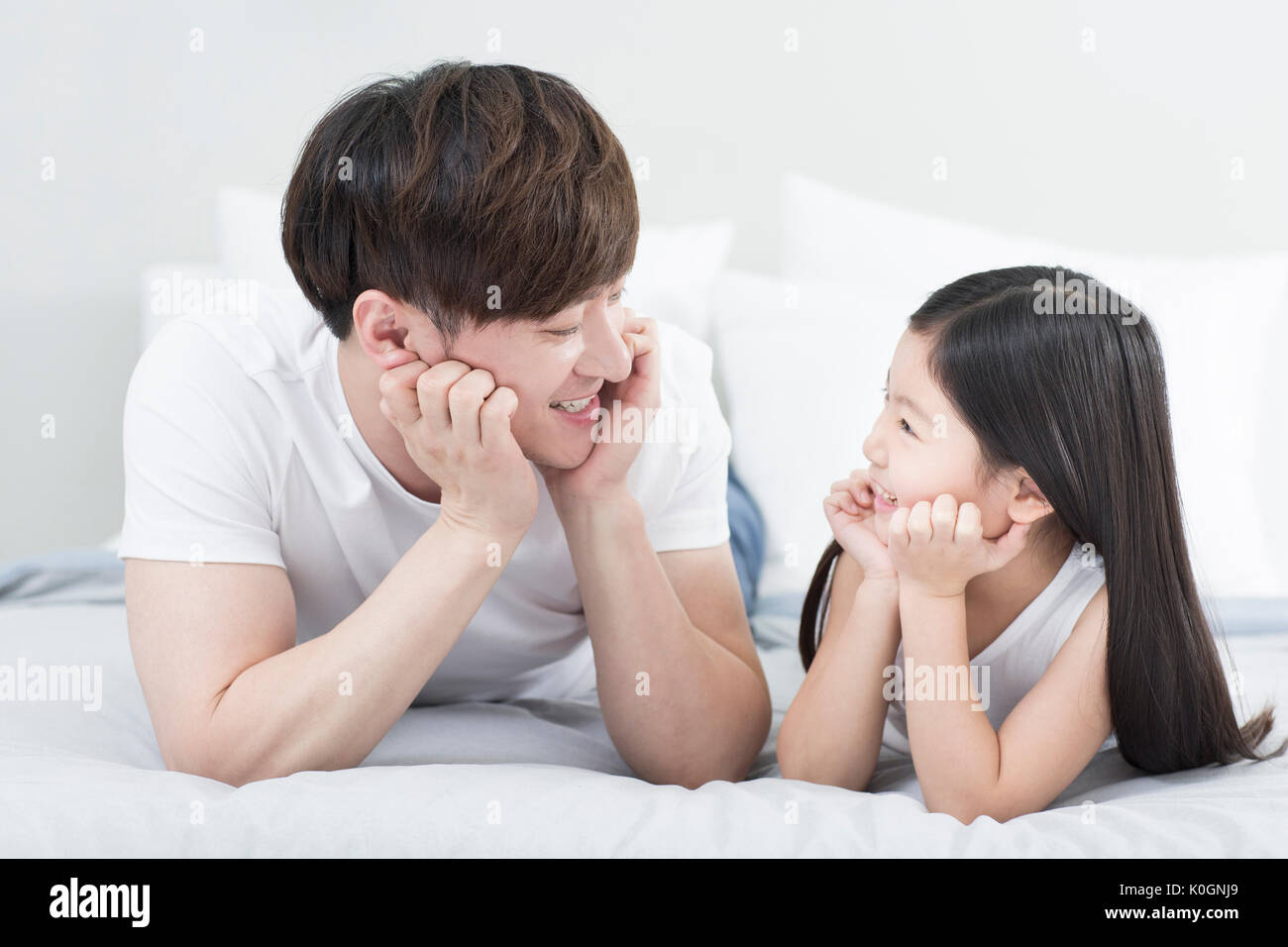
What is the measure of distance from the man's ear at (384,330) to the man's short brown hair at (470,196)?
2cm

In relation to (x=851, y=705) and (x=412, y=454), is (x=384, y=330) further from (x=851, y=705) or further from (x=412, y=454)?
(x=851, y=705)

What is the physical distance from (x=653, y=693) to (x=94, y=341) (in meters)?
1.80

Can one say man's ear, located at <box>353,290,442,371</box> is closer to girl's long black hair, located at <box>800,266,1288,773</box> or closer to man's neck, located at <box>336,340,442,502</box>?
man's neck, located at <box>336,340,442,502</box>

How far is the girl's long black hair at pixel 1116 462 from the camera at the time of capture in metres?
1.04

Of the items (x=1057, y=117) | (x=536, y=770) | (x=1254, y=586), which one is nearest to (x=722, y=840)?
(x=536, y=770)

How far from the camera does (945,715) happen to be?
984 mm

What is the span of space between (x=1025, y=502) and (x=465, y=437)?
0.52m

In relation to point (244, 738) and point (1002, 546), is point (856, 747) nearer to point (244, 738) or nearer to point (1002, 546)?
point (1002, 546)

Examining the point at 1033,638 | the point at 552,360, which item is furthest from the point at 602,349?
the point at 1033,638

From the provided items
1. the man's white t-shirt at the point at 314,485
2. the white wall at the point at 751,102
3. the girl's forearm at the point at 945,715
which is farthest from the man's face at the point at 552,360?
the white wall at the point at 751,102

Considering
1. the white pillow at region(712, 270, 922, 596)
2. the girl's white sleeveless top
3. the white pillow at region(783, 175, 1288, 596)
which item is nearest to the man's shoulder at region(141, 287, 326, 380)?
the girl's white sleeveless top

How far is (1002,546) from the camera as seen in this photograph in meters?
1.04

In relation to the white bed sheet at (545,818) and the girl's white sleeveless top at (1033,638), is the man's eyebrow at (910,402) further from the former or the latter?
the white bed sheet at (545,818)

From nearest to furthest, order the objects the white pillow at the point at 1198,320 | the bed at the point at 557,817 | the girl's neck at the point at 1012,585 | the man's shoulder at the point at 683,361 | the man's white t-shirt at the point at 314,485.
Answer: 1. the bed at the point at 557,817
2. the man's white t-shirt at the point at 314,485
3. the girl's neck at the point at 1012,585
4. the man's shoulder at the point at 683,361
5. the white pillow at the point at 1198,320
